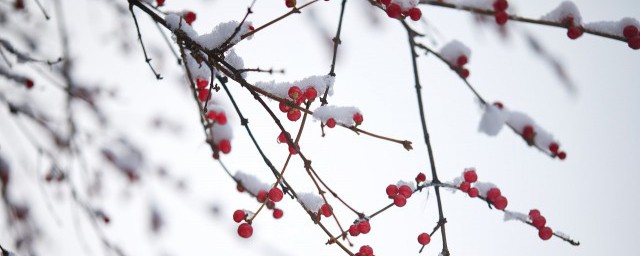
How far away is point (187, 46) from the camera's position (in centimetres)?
133

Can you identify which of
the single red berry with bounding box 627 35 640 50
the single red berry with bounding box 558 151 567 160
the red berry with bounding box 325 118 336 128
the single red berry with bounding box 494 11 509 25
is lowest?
the red berry with bounding box 325 118 336 128

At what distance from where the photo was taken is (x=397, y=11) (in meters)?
1.39

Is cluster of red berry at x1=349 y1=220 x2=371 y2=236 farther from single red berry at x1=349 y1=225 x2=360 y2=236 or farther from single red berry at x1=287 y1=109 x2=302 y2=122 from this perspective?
single red berry at x1=287 y1=109 x2=302 y2=122

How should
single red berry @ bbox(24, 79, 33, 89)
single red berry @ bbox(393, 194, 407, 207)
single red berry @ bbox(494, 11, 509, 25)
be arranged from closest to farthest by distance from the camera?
single red berry @ bbox(494, 11, 509, 25) < single red berry @ bbox(393, 194, 407, 207) < single red berry @ bbox(24, 79, 33, 89)

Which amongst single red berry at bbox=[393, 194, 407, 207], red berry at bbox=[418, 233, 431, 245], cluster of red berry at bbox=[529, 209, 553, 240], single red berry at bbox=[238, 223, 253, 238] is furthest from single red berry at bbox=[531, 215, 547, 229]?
single red berry at bbox=[238, 223, 253, 238]

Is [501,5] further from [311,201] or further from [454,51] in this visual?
[311,201]

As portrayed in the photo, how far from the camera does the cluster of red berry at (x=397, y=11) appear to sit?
4.57 ft

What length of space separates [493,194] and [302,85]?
89 centimetres

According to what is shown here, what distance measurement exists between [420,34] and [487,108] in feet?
2.08

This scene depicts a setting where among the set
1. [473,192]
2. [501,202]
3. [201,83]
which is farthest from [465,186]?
[201,83]

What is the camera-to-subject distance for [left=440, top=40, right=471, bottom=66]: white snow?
1.24m

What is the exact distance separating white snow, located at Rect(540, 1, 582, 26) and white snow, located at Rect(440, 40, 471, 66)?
282 millimetres

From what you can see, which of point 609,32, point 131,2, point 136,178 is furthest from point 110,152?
point 609,32

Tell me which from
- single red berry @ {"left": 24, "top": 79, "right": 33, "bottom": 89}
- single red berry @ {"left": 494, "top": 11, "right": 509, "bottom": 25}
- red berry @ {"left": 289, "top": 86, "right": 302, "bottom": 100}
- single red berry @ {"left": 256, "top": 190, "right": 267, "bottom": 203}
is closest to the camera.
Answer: single red berry @ {"left": 494, "top": 11, "right": 509, "bottom": 25}
